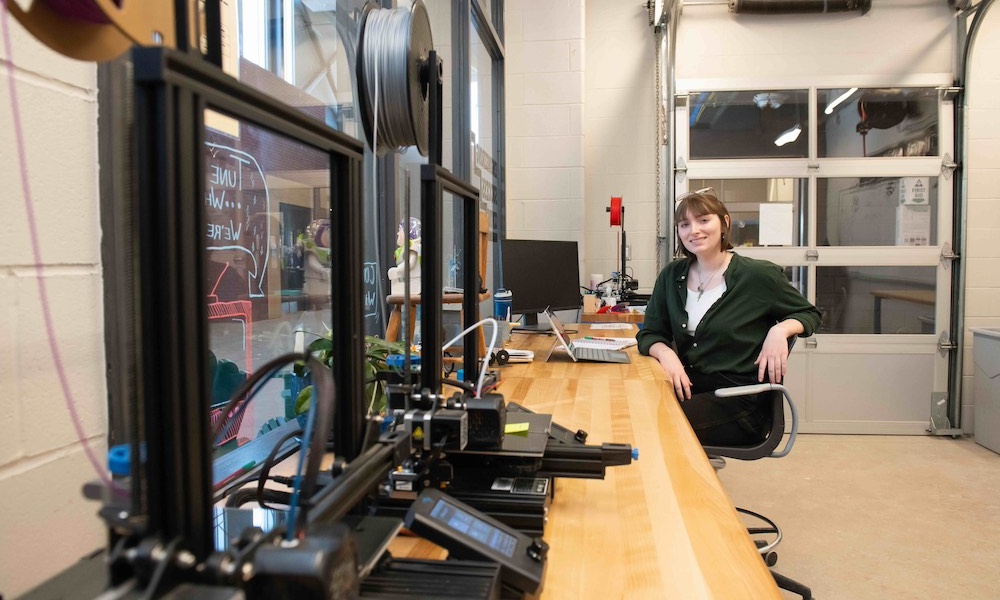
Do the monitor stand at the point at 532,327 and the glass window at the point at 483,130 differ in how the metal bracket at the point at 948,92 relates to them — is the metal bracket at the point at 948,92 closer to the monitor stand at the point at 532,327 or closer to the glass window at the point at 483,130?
the glass window at the point at 483,130

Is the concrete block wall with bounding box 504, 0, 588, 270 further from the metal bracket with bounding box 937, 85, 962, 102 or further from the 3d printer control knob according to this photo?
the 3d printer control knob

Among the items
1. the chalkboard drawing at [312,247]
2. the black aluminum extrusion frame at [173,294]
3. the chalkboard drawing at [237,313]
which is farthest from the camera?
the chalkboard drawing at [312,247]

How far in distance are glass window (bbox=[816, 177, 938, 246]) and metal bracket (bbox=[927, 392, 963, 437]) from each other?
1.01m

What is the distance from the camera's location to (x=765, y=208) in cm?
428

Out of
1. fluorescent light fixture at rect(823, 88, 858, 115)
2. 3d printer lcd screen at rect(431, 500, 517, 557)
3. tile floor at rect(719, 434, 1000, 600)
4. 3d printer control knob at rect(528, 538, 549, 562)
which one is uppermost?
fluorescent light fixture at rect(823, 88, 858, 115)

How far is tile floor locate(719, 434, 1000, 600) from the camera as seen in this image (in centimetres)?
231

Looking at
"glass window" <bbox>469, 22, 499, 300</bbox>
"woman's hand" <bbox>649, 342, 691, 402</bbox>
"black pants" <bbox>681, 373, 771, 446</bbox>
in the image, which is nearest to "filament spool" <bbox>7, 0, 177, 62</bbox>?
"woman's hand" <bbox>649, 342, 691, 402</bbox>

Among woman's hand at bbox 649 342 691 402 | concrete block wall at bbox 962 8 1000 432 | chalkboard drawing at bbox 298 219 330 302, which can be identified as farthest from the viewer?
concrete block wall at bbox 962 8 1000 432

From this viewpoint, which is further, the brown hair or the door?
the door

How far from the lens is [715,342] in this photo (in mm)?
2289

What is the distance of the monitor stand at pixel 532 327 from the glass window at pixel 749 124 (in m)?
1.91

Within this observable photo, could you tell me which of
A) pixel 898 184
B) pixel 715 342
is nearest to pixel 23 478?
pixel 715 342

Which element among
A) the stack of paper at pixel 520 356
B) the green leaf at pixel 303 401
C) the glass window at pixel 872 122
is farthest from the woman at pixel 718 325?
the glass window at pixel 872 122

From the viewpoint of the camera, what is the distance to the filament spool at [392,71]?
111 cm
